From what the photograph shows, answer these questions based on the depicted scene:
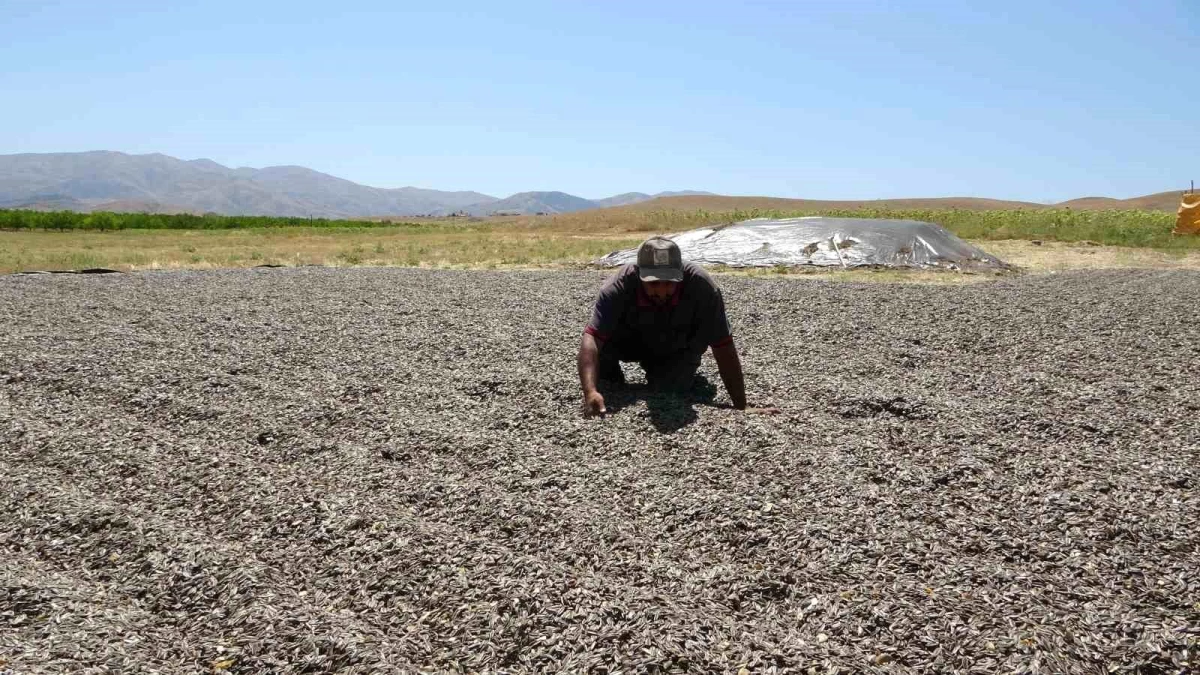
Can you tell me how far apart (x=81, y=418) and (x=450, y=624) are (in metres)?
3.59

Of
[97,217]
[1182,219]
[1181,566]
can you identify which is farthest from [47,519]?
[97,217]

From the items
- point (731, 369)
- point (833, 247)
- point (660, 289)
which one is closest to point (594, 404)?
point (660, 289)

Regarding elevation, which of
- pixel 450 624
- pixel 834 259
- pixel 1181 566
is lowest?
pixel 450 624

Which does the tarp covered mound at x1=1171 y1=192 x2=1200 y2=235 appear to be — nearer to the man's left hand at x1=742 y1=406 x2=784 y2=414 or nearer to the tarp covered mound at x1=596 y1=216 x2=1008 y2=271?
the tarp covered mound at x1=596 y1=216 x2=1008 y2=271

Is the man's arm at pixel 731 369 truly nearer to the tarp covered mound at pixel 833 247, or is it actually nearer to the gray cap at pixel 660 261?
the gray cap at pixel 660 261

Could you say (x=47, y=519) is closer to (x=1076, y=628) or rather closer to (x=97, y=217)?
(x=1076, y=628)

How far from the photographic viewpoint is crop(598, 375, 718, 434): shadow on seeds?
187 inches

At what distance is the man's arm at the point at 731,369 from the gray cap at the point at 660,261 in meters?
0.57

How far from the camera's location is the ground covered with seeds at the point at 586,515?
2691 millimetres

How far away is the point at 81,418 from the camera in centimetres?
505

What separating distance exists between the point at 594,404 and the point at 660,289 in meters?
0.79

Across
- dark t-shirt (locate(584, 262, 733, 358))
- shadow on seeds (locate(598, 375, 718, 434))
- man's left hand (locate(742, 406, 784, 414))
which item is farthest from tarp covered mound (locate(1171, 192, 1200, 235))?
dark t-shirt (locate(584, 262, 733, 358))

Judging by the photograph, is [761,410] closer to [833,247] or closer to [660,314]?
[660,314]

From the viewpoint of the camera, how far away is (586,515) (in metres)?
3.58
